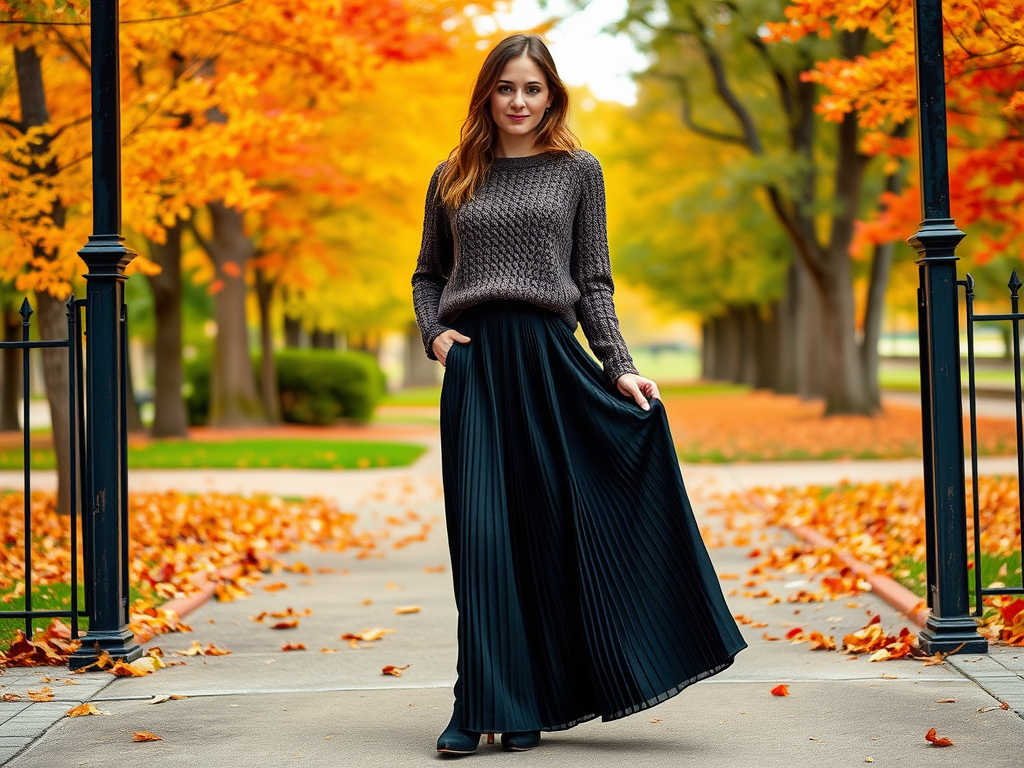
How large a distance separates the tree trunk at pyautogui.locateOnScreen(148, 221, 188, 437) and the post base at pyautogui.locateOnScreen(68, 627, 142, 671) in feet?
42.8

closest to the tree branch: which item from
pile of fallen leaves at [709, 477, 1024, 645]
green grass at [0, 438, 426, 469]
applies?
green grass at [0, 438, 426, 469]

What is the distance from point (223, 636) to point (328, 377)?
17.9 m

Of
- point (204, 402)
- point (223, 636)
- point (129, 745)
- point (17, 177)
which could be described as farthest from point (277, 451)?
point (129, 745)

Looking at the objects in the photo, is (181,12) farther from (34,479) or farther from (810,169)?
(810,169)

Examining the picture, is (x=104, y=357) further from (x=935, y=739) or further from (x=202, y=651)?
(x=935, y=739)

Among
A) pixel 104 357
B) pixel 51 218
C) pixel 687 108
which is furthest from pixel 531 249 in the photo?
pixel 687 108

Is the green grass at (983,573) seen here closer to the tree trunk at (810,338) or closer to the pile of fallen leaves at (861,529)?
the pile of fallen leaves at (861,529)

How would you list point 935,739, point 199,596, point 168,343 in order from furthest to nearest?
point 168,343, point 199,596, point 935,739

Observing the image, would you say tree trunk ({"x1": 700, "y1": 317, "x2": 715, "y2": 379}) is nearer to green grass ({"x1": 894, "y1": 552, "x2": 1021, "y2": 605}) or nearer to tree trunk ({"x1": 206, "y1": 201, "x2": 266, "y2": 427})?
tree trunk ({"x1": 206, "y1": 201, "x2": 266, "y2": 427})

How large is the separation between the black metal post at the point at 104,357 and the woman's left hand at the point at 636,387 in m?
2.27

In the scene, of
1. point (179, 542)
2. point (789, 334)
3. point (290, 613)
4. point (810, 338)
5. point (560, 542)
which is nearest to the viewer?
point (560, 542)

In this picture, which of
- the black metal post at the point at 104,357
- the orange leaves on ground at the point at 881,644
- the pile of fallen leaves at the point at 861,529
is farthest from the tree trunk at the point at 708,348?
the black metal post at the point at 104,357

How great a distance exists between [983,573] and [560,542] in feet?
11.2

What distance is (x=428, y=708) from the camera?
4.41 meters
